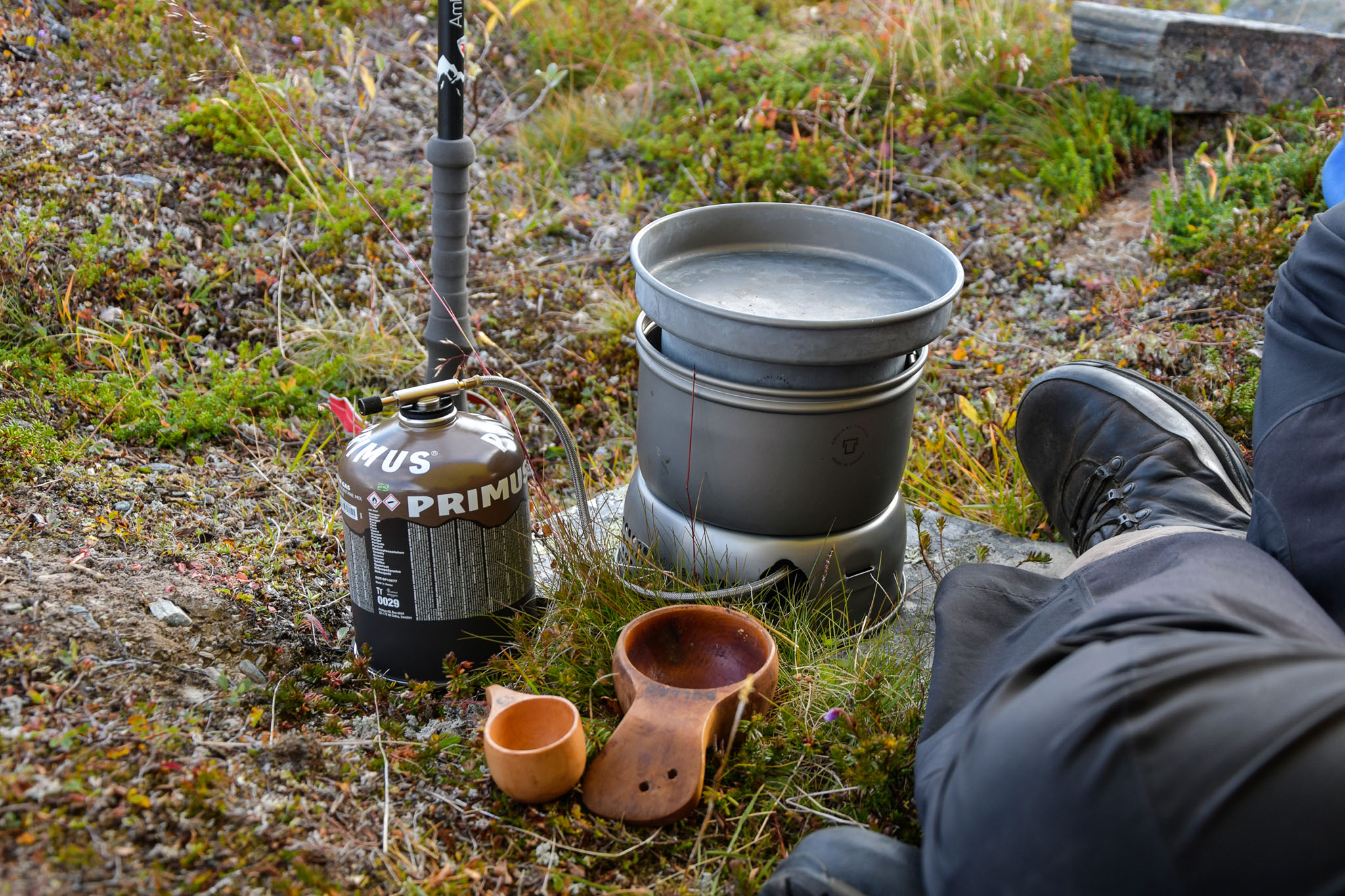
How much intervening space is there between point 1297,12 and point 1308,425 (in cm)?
470

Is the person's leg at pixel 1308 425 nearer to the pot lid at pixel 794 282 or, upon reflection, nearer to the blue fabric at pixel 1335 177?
the pot lid at pixel 794 282

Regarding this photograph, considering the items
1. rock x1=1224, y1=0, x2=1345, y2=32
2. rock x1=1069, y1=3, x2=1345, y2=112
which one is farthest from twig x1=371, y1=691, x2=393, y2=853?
rock x1=1224, y1=0, x2=1345, y2=32

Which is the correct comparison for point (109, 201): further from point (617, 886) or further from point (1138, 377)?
point (1138, 377)

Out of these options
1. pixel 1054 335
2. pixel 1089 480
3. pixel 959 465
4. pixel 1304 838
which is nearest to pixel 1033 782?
pixel 1304 838

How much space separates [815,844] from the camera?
4.97 feet

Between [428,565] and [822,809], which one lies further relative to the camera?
[428,565]

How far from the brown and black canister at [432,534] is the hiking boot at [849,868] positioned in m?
0.90

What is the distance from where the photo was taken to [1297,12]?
522 cm

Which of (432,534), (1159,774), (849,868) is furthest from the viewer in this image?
(432,534)

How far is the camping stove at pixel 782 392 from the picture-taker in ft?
6.75

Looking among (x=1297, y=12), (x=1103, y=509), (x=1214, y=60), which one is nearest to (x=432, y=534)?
(x=1103, y=509)

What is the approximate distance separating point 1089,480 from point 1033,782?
5.00 ft

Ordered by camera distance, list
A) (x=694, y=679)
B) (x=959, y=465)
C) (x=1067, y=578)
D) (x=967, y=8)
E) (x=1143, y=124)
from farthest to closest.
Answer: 1. (x=967, y=8)
2. (x=1143, y=124)
3. (x=959, y=465)
4. (x=694, y=679)
5. (x=1067, y=578)

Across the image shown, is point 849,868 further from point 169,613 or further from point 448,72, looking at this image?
point 448,72
